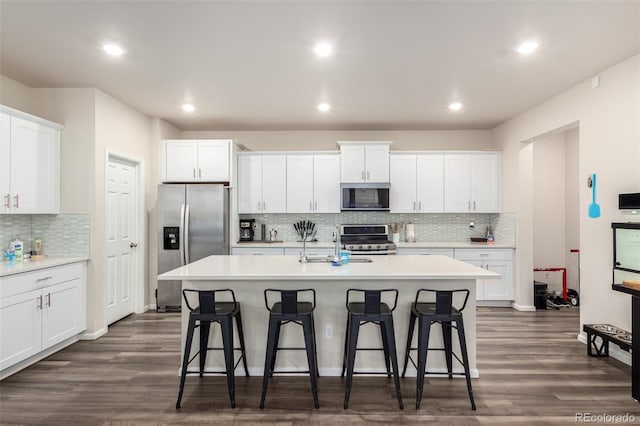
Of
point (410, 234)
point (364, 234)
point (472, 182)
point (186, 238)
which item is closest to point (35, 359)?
point (186, 238)

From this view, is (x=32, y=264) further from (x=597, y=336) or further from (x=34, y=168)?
(x=597, y=336)

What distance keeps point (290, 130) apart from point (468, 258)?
3.38m

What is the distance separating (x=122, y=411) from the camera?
2467 millimetres

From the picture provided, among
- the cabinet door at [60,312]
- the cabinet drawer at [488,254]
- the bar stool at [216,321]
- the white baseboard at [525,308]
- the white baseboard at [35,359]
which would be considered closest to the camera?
the bar stool at [216,321]

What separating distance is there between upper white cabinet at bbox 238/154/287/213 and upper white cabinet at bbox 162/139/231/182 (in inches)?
15.4

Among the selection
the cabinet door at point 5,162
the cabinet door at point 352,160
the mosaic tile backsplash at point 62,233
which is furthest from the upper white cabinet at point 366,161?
the cabinet door at point 5,162

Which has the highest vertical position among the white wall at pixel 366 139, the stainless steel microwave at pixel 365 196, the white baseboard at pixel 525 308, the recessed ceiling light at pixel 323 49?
the recessed ceiling light at pixel 323 49

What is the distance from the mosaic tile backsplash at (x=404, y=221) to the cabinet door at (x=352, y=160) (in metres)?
0.70

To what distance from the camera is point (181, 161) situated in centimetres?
517

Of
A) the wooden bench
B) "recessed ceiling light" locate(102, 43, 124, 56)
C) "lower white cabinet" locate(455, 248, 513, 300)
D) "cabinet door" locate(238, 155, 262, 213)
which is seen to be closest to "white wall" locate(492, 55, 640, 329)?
the wooden bench

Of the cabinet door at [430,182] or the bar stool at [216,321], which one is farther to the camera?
the cabinet door at [430,182]

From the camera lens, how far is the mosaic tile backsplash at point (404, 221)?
19.0 ft

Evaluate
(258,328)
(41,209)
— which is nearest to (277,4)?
(258,328)

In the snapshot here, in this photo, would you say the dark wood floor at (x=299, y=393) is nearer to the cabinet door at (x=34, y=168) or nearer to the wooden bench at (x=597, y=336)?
the wooden bench at (x=597, y=336)
